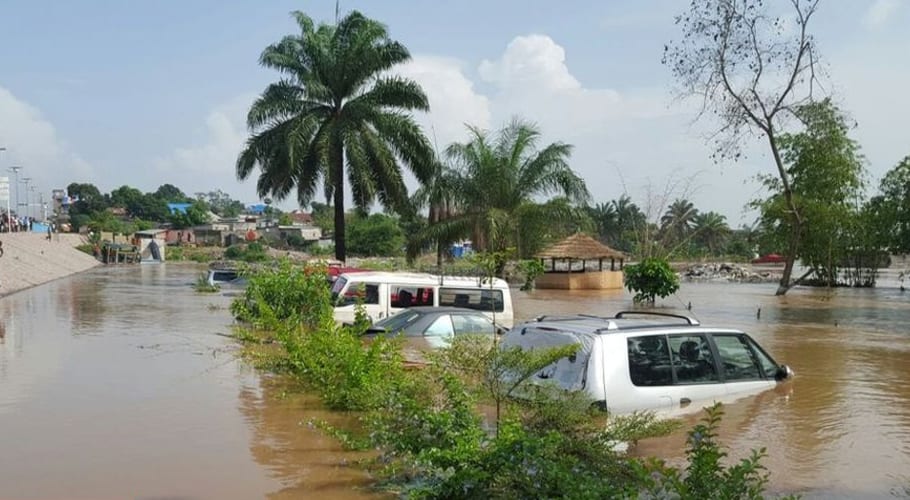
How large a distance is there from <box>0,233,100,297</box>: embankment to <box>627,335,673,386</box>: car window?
28231 mm

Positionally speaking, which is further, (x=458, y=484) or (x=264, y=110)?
(x=264, y=110)

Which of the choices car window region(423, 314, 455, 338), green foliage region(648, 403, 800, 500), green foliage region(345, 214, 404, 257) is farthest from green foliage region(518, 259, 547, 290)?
green foliage region(345, 214, 404, 257)

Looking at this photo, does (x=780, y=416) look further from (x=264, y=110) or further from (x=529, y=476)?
(x=264, y=110)

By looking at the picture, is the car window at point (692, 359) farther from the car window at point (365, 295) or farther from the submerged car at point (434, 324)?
the car window at point (365, 295)

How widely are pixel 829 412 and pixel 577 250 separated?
3079 cm

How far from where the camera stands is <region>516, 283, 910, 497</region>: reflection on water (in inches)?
309

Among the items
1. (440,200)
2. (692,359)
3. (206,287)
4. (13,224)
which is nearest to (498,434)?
(692,359)

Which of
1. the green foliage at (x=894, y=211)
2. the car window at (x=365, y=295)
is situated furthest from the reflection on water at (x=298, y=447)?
the green foliage at (x=894, y=211)

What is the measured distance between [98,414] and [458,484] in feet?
19.8

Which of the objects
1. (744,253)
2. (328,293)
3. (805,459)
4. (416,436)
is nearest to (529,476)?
(416,436)

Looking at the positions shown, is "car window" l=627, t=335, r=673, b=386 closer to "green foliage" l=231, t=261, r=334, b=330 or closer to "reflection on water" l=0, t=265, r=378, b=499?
"reflection on water" l=0, t=265, r=378, b=499

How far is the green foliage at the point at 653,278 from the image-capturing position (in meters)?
28.9

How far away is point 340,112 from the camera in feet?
106

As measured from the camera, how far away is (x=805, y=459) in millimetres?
8234
